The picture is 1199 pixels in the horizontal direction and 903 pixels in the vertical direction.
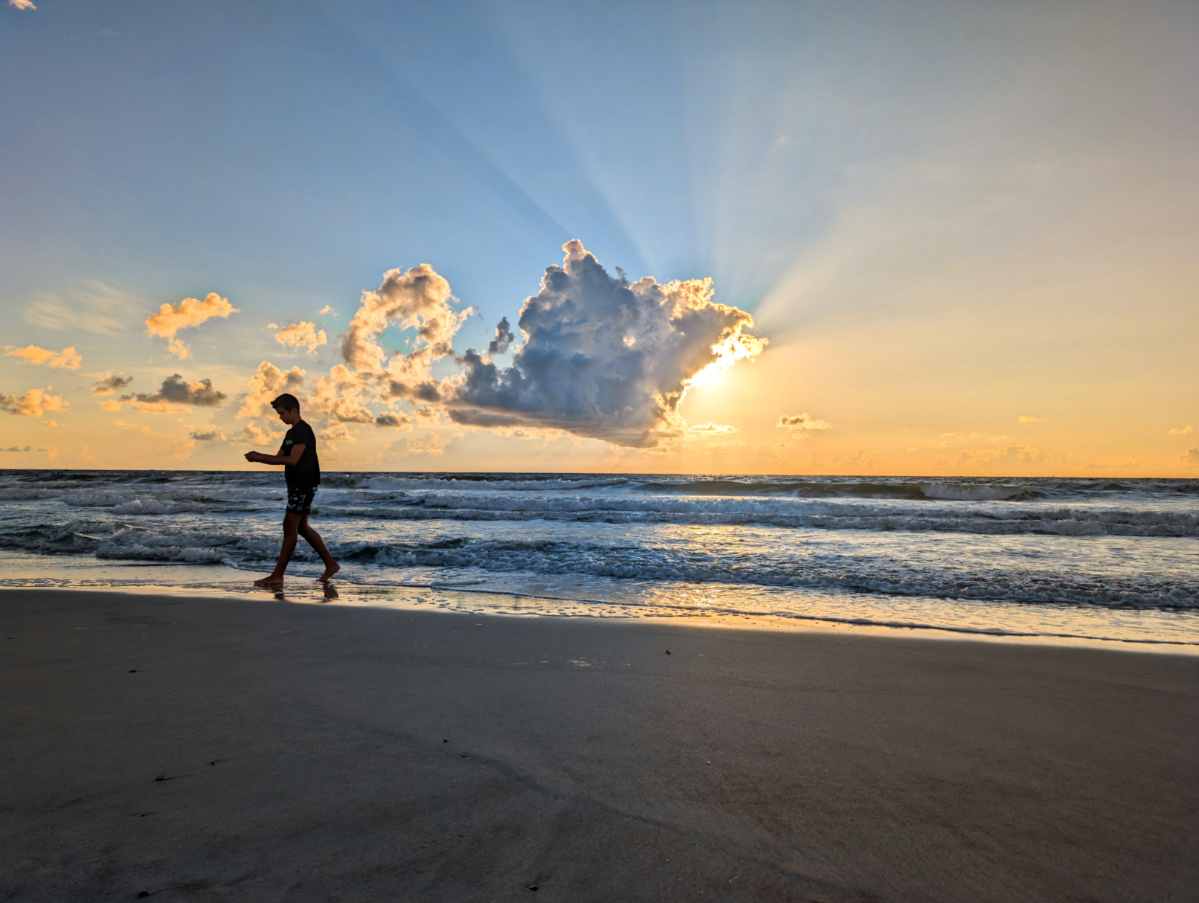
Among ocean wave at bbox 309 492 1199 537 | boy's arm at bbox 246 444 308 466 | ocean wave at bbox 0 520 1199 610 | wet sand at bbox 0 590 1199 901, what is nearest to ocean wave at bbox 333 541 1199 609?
ocean wave at bbox 0 520 1199 610

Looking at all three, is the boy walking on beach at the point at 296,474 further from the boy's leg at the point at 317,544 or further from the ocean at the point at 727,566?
the ocean at the point at 727,566

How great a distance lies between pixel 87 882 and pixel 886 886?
2.07 meters

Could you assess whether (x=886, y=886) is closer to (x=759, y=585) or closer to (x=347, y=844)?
(x=347, y=844)

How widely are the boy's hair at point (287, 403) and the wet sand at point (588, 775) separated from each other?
364 centimetres

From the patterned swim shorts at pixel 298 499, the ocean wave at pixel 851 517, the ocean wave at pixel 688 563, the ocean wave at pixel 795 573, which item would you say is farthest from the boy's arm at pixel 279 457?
the ocean wave at pixel 851 517

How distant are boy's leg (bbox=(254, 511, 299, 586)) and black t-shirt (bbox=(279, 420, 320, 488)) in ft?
1.41

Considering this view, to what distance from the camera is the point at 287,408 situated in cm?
728

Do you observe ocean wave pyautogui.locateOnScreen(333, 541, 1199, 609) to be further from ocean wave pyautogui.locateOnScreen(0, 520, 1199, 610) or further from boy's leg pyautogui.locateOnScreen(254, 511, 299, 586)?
boy's leg pyautogui.locateOnScreen(254, 511, 299, 586)

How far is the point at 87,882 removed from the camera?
151cm

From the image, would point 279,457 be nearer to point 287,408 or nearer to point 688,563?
point 287,408

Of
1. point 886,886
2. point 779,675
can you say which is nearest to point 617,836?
point 886,886

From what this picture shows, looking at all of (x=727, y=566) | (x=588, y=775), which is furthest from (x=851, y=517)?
(x=588, y=775)

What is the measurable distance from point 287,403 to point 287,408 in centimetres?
6

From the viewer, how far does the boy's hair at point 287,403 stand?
715 centimetres
